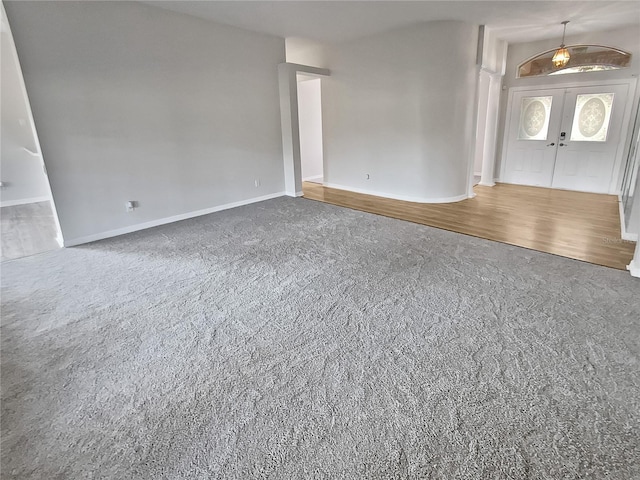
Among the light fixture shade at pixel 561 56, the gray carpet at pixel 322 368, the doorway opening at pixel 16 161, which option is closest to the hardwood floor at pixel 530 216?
the gray carpet at pixel 322 368

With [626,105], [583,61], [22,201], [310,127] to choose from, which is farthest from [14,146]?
[626,105]

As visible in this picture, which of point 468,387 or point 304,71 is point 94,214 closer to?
point 304,71

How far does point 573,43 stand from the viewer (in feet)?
19.9

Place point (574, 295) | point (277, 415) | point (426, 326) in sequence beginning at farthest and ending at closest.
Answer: point (574, 295), point (426, 326), point (277, 415)

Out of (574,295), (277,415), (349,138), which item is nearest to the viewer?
(277,415)

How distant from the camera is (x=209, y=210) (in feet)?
18.1

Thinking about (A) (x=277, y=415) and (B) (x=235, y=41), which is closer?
(A) (x=277, y=415)

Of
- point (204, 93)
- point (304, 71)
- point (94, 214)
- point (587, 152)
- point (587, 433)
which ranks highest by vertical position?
point (304, 71)

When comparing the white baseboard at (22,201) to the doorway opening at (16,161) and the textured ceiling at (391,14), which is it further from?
the textured ceiling at (391,14)

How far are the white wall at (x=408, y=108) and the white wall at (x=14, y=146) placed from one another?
5.69 metres

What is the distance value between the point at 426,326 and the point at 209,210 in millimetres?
4153

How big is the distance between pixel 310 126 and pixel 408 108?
327cm

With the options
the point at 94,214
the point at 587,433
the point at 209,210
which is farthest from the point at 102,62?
the point at 587,433

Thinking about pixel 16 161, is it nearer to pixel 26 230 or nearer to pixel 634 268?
pixel 26 230
